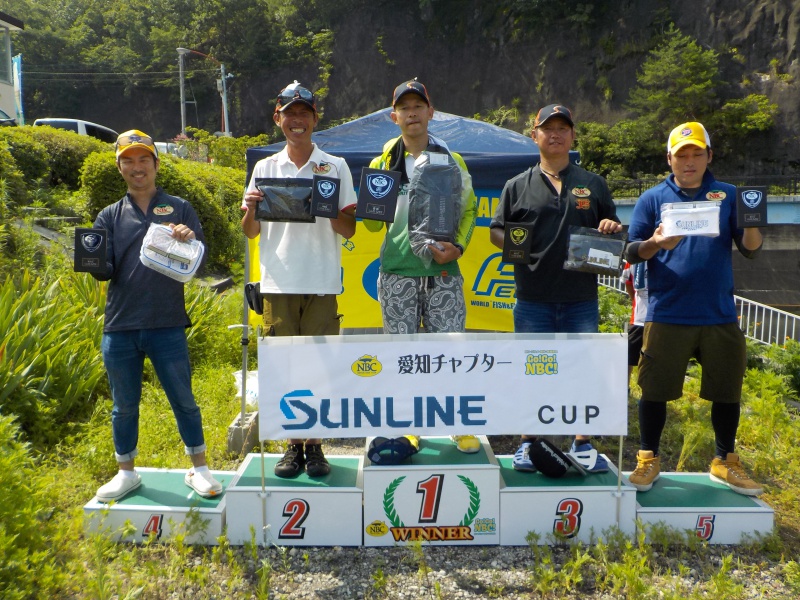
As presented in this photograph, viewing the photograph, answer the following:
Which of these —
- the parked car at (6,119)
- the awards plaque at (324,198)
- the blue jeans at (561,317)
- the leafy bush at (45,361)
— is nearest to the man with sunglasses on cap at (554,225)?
the blue jeans at (561,317)

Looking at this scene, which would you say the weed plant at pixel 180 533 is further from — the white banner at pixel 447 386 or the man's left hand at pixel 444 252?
the man's left hand at pixel 444 252

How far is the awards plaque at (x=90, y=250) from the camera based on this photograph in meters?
3.29

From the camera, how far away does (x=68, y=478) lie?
413cm

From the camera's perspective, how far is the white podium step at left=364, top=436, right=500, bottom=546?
136 inches

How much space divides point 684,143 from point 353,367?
81.7 inches

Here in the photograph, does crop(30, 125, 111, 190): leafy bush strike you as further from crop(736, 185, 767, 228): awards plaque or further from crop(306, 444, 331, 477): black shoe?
crop(736, 185, 767, 228): awards plaque

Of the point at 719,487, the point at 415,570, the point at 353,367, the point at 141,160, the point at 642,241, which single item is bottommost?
the point at 415,570

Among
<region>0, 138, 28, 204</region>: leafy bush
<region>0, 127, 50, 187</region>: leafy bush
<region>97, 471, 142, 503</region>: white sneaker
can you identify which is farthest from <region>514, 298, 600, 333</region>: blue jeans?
<region>0, 127, 50, 187</region>: leafy bush

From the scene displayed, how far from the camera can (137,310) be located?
135 inches

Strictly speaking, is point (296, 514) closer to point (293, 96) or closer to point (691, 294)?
point (293, 96)

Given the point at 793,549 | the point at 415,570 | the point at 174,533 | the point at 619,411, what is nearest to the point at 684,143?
the point at 619,411

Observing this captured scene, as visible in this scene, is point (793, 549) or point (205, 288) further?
point (205, 288)

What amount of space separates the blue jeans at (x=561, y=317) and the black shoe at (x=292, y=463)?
1472 millimetres

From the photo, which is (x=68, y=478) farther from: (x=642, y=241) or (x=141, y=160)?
(x=642, y=241)
